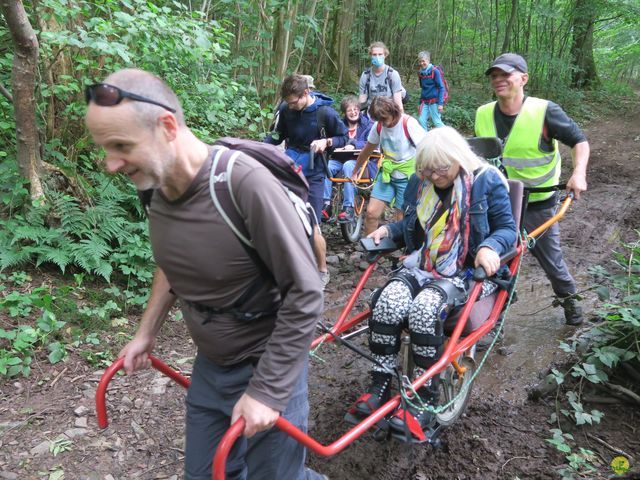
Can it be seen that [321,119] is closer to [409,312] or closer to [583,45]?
[409,312]

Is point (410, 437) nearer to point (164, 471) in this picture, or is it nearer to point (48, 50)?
point (164, 471)

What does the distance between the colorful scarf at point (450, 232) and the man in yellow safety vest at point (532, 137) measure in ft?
4.79

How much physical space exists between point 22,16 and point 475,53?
1951 centimetres

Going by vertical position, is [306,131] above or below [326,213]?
above

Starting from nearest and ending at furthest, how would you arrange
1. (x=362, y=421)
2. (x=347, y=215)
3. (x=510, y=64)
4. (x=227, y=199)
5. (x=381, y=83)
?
(x=227, y=199) < (x=362, y=421) < (x=510, y=64) < (x=347, y=215) < (x=381, y=83)

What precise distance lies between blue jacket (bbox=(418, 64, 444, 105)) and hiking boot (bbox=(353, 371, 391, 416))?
9.16m

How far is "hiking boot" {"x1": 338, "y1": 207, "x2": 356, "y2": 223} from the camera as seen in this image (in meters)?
7.26

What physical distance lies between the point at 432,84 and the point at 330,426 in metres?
9.05

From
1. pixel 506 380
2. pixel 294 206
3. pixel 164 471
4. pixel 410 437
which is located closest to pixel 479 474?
pixel 410 437

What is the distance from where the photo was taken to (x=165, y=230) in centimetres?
180

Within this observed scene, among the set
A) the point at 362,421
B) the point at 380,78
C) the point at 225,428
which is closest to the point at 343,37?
the point at 380,78

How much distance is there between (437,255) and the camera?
3.18 metres

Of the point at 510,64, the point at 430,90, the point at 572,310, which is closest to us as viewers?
the point at 510,64

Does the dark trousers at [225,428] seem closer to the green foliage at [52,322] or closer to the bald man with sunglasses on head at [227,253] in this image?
the bald man with sunglasses on head at [227,253]
